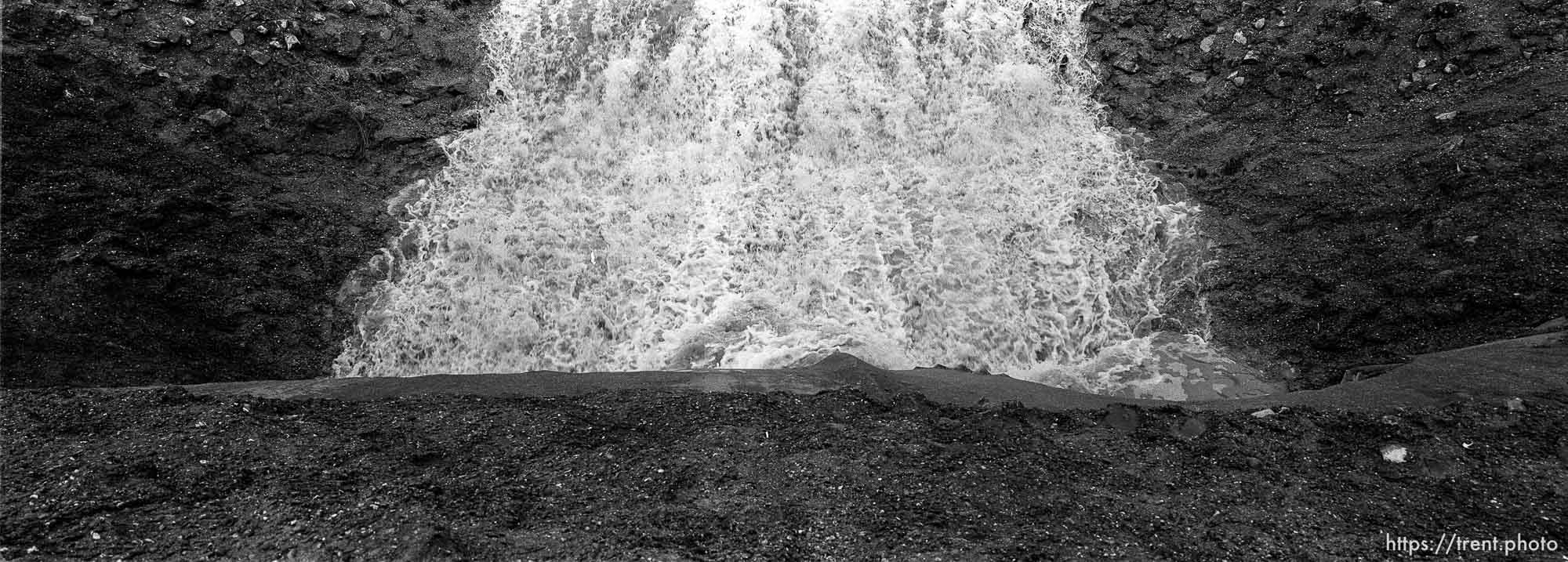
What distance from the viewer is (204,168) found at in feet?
29.4

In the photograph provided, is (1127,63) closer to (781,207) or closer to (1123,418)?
(781,207)

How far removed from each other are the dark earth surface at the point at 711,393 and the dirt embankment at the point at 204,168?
4cm

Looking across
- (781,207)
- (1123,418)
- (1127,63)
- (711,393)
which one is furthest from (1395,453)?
(1127,63)

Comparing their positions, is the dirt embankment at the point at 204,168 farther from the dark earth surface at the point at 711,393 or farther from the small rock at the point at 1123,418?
the small rock at the point at 1123,418

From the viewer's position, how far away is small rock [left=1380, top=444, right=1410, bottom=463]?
16.1 feet

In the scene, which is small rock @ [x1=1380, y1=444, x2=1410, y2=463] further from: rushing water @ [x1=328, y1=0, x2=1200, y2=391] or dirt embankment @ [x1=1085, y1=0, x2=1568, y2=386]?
rushing water @ [x1=328, y1=0, x2=1200, y2=391]

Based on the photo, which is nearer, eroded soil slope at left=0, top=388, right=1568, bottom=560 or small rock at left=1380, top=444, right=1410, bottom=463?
eroded soil slope at left=0, top=388, right=1568, bottom=560

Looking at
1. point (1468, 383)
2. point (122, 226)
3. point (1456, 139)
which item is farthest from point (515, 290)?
point (1456, 139)

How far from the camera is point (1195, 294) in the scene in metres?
8.57

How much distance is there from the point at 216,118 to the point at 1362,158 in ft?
41.1

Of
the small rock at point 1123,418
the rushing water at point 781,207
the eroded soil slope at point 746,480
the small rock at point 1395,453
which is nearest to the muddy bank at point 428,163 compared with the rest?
the rushing water at point 781,207

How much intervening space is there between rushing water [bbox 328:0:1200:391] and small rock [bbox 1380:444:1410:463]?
2.83 m

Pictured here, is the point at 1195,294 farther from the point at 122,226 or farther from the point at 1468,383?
the point at 122,226

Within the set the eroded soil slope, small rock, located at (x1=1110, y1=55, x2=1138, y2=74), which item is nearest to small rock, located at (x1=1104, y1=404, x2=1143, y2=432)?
the eroded soil slope
